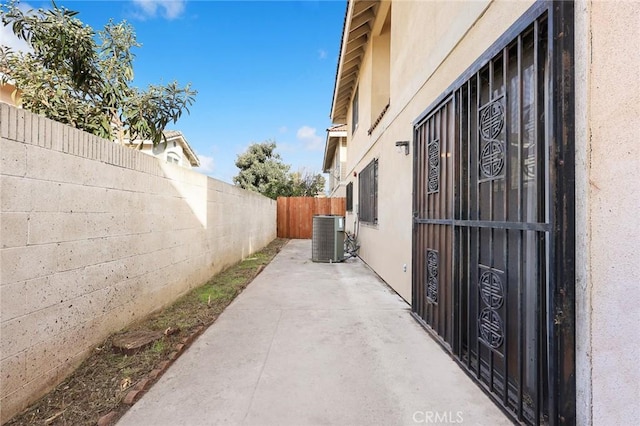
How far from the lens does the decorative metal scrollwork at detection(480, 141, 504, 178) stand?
88.2 inches

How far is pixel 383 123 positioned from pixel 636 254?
5.20 meters

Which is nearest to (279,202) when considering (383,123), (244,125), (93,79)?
(244,125)

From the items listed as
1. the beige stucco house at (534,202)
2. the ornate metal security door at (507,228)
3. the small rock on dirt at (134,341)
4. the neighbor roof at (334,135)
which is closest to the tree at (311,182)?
the neighbor roof at (334,135)

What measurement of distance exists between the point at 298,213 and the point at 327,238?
7823 millimetres

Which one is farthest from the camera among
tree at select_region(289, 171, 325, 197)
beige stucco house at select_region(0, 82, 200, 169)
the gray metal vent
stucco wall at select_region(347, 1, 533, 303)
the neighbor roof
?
tree at select_region(289, 171, 325, 197)

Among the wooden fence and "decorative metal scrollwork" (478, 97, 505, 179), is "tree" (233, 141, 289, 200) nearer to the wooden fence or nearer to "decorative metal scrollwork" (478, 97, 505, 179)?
the wooden fence

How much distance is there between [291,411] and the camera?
206 centimetres

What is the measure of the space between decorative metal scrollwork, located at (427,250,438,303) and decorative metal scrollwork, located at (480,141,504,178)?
48.5 inches

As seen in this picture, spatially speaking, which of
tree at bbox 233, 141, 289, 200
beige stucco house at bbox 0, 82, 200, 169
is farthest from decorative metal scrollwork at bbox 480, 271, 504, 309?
tree at bbox 233, 141, 289, 200

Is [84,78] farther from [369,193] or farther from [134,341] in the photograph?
[369,193]

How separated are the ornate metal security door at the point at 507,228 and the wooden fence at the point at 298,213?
40.9 ft

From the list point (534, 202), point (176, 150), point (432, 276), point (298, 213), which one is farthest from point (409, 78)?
point (176, 150)

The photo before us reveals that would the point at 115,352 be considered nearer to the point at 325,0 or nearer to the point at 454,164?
the point at 454,164

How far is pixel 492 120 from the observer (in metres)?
2.34
